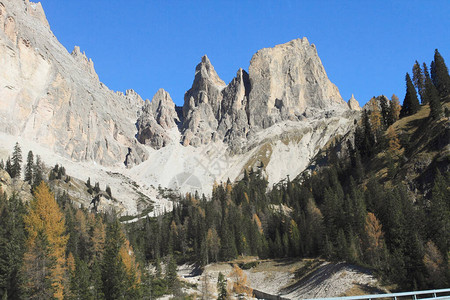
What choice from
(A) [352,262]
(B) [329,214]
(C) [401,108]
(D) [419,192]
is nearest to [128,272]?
(A) [352,262]

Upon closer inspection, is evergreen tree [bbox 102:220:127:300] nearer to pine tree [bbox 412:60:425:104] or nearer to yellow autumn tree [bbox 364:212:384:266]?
yellow autumn tree [bbox 364:212:384:266]

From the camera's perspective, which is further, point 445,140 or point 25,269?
point 445,140

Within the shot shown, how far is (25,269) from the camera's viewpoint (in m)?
50.5

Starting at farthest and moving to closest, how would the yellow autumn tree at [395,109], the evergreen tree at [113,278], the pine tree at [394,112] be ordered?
the yellow autumn tree at [395,109]
the pine tree at [394,112]
the evergreen tree at [113,278]

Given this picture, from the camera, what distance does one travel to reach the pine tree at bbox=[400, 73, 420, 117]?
127 meters

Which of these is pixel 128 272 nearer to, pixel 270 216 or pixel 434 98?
pixel 270 216

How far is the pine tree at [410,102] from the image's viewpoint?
416ft

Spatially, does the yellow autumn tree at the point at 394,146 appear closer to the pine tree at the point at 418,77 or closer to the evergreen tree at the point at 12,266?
the pine tree at the point at 418,77

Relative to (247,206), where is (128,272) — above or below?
below

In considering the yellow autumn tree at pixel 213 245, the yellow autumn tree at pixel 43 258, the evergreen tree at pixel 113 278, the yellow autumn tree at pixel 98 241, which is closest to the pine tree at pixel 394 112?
the yellow autumn tree at pixel 213 245

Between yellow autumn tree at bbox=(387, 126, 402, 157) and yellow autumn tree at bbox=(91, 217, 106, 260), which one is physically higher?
yellow autumn tree at bbox=(387, 126, 402, 157)

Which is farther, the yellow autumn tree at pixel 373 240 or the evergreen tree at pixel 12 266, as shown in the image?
the yellow autumn tree at pixel 373 240

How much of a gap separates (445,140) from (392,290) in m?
48.7

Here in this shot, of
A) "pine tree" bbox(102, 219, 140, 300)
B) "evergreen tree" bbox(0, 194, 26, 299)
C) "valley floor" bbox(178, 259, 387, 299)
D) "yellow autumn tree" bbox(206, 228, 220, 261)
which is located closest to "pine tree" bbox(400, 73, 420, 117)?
"valley floor" bbox(178, 259, 387, 299)
